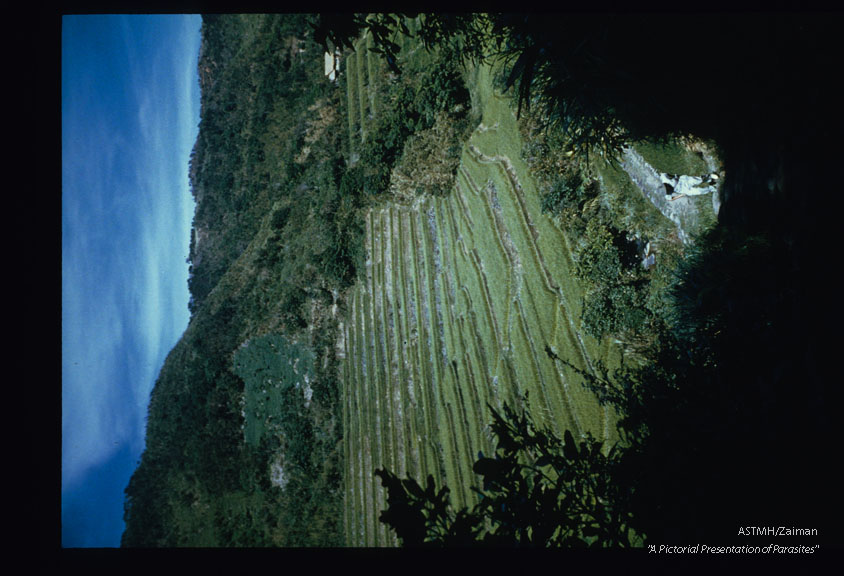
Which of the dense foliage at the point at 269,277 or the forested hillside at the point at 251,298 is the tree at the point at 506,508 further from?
the forested hillside at the point at 251,298

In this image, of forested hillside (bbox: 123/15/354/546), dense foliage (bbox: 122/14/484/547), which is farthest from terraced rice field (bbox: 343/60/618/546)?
forested hillside (bbox: 123/15/354/546)

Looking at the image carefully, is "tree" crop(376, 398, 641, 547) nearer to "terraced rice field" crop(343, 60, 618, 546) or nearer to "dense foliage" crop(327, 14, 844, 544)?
"dense foliage" crop(327, 14, 844, 544)

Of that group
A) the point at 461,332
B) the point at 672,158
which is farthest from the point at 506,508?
the point at 461,332

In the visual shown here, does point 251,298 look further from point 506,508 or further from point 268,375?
point 506,508

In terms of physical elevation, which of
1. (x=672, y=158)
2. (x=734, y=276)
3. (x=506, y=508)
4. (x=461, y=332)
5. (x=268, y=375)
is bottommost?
(x=506, y=508)

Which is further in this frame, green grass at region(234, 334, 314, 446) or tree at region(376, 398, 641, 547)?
green grass at region(234, 334, 314, 446)

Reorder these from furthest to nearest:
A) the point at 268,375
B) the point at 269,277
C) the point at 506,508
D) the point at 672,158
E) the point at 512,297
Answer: the point at 269,277 < the point at 268,375 < the point at 512,297 < the point at 672,158 < the point at 506,508

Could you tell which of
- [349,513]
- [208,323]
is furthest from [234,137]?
[349,513]
